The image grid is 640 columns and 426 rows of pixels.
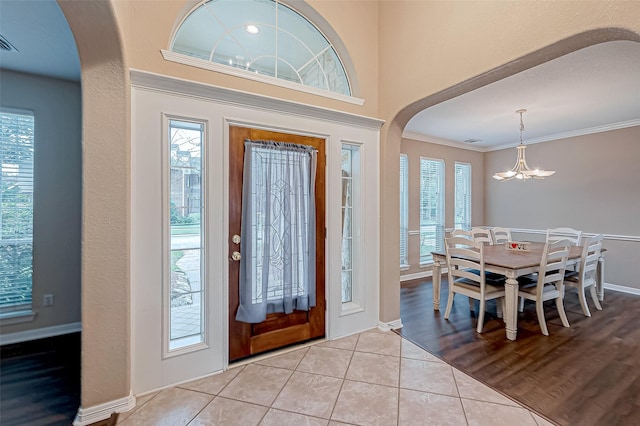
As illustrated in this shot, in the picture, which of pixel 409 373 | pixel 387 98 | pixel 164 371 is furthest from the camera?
pixel 387 98

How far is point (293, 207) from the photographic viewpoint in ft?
8.40

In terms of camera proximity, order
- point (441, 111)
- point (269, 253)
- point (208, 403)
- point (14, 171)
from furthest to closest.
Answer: point (441, 111) < point (14, 171) < point (269, 253) < point (208, 403)

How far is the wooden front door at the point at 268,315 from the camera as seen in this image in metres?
2.31

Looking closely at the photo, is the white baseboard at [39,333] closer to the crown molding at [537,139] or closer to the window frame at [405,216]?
the window frame at [405,216]

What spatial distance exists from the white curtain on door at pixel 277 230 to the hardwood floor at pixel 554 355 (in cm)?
140

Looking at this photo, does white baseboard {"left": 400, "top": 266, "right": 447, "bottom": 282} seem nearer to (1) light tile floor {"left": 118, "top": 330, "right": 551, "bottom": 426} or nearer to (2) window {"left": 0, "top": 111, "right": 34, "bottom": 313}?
(1) light tile floor {"left": 118, "top": 330, "right": 551, "bottom": 426}

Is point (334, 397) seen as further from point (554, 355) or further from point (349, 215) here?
point (554, 355)

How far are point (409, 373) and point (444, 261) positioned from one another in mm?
1727

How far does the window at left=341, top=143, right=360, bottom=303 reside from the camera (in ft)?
9.78

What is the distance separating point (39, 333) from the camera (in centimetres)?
277

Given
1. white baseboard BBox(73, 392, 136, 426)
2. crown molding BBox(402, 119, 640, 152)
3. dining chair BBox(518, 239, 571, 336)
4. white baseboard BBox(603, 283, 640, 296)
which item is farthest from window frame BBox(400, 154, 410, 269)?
white baseboard BBox(73, 392, 136, 426)

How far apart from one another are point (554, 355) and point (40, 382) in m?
4.40

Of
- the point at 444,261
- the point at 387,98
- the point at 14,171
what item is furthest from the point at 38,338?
the point at 444,261

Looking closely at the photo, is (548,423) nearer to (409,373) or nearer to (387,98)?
(409,373)
